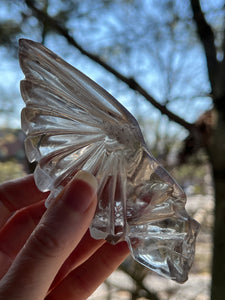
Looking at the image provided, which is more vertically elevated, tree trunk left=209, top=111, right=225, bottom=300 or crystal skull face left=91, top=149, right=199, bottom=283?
crystal skull face left=91, top=149, right=199, bottom=283

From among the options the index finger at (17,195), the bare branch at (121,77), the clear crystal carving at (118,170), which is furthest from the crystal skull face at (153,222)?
the bare branch at (121,77)

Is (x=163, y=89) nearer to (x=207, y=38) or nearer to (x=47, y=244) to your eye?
(x=207, y=38)

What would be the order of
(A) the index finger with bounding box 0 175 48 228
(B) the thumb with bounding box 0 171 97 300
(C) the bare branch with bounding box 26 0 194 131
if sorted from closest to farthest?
(B) the thumb with bounding box 0 171 97 300
(A) the index finger with bounding box 0 175 48 228
(C) the bare branch with bounding box 26 0 194 131

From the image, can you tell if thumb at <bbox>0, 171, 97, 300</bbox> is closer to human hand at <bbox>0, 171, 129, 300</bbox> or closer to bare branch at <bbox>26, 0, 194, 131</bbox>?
human hand at <bbox>0, 171, 129, 300</bbox>

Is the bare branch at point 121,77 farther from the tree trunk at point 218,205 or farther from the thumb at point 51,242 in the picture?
the thumb at point 51,242

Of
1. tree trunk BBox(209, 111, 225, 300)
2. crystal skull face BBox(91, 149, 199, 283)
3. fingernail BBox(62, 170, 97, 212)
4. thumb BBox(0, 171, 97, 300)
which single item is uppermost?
fingernail BBox(62, 170, 97, 212)

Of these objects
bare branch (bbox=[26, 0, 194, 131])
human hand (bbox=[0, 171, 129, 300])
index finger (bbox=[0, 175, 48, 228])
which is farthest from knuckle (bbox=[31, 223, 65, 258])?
bare branch (bbox=[26, 0, 194, 131])

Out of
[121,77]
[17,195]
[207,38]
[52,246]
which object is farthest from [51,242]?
[207,38]
